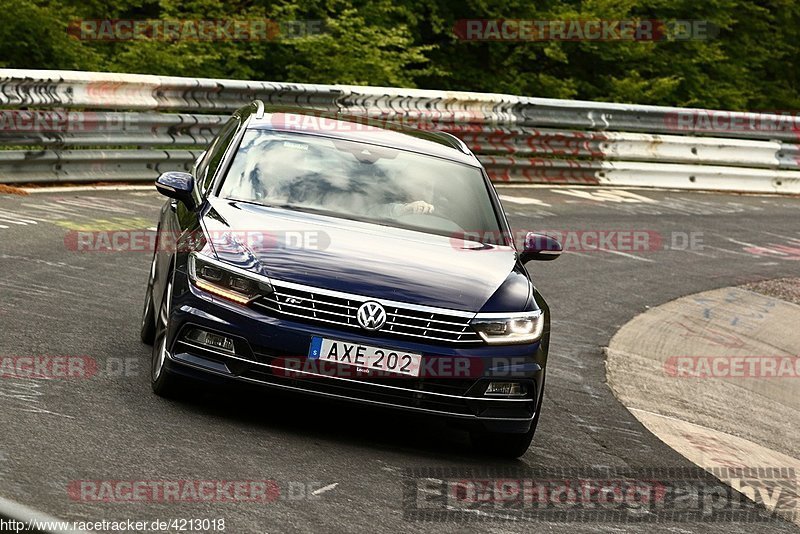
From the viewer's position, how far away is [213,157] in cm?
853

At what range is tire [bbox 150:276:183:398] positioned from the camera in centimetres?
699

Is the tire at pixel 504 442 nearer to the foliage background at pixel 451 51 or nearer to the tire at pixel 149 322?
the tire at pixel 149 322

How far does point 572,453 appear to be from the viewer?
7.58 m

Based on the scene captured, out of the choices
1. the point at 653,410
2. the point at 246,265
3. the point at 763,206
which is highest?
the point at 246,265

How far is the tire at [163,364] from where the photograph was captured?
6.99 m

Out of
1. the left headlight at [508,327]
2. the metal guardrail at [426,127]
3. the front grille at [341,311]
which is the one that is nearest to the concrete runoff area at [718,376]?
the left headlight at [508,327]

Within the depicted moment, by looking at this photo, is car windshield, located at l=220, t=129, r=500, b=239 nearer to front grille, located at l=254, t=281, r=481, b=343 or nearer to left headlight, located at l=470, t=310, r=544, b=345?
left headlight, located at l=470, t=310, r=544, b=345

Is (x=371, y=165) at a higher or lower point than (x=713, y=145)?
higher

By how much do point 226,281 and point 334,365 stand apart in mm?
663

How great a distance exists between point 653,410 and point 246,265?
11.6 feet

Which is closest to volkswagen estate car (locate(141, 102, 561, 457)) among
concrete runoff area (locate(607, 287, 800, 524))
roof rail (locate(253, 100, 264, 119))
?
roof rail (locate(253, 100, 264, 119))

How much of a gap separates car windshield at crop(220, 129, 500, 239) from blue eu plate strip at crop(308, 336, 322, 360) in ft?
4.11

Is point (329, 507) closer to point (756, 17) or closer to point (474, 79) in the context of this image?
point (474, 79)

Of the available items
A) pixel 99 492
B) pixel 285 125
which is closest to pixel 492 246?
pixel 285 125
